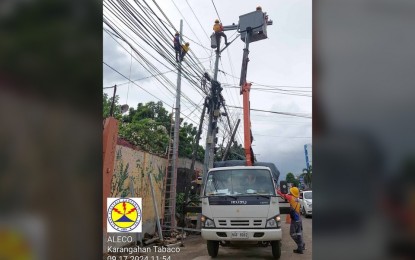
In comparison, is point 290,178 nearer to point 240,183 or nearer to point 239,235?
point 240,183

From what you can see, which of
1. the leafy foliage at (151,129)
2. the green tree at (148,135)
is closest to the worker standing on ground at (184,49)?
the leafy foliage at (151,129)

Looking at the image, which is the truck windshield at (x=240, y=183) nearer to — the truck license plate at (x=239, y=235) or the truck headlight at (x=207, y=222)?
the truck headlight at (x=207, y=222)

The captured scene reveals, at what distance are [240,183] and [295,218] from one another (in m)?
1.20

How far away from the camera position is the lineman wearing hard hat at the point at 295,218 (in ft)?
17.7

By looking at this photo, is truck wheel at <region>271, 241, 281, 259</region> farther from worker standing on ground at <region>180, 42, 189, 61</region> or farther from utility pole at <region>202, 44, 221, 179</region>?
worker standing on ground at <region>180, 42, 189, 61</region>

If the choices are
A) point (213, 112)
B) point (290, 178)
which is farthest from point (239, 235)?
point (213, 112)

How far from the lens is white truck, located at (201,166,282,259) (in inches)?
190

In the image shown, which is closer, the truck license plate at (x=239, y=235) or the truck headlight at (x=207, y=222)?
the truck license plate at (x=239, y=235)

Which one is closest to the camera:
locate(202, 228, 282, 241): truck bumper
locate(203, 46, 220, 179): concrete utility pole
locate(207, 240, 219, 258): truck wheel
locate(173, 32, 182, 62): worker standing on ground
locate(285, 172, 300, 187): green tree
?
locate(285, 172, 300, 187): green tree

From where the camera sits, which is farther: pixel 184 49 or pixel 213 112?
pixel 213 112

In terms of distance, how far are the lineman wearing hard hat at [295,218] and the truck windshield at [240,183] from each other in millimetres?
364

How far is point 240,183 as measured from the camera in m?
5.32

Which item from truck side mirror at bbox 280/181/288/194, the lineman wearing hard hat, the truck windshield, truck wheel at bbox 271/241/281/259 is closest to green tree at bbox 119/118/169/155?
the truck windshield
